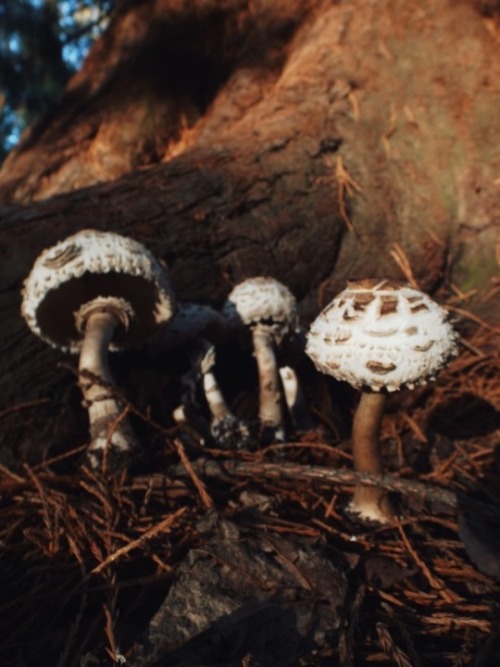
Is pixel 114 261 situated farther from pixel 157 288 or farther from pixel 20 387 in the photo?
pixel 20 387

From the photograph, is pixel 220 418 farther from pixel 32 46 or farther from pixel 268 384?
pixel 32 46

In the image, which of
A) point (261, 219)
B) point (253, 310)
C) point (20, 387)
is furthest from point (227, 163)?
point (20, 387)

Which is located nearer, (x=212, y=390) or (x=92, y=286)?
(x=92, y=286)

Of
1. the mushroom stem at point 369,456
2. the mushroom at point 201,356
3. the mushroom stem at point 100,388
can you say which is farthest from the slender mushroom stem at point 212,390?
the mushroom stem at point 369,456

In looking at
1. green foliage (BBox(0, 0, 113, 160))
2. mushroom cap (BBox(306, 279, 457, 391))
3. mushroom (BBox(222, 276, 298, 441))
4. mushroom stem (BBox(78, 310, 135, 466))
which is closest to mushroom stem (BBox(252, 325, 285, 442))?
mushroom (BBox(222, 276, 298, 441))

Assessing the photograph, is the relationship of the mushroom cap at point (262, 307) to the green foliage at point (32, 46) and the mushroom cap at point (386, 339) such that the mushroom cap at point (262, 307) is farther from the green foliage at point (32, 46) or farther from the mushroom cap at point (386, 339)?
the green foliage at point (32, 46)

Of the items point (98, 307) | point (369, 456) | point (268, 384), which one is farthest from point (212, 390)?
point (369, 456)

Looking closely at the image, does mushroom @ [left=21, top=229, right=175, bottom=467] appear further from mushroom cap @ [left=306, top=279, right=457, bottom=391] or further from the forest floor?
mushroom cap @ [left=306, top=279, right=457, bottom=391]
